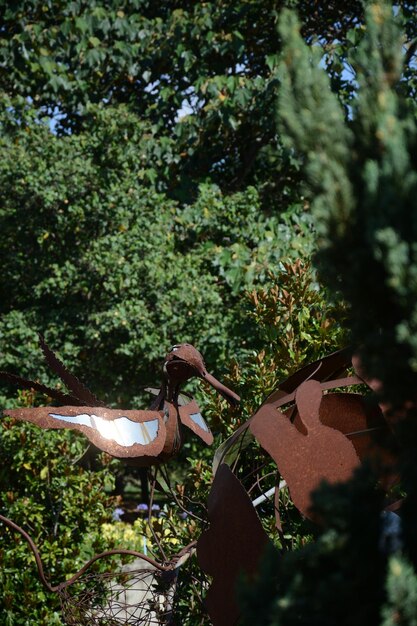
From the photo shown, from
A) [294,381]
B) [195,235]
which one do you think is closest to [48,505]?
[294,381]

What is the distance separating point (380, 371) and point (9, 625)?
153 inches

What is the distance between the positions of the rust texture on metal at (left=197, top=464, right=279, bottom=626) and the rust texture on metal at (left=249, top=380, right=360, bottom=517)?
0.43 ft

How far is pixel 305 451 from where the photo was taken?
72.8 inches

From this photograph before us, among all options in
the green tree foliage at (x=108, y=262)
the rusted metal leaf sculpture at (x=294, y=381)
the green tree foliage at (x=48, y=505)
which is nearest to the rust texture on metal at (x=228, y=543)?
the rusted metal leaf sculpture at (x=294, y=381)

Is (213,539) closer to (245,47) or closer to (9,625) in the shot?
(9,625)

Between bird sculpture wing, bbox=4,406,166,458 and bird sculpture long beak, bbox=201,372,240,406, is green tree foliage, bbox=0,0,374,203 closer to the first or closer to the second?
bird sculpture long beak, bbox=201,372,240,406

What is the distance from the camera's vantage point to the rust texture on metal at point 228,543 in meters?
1.84

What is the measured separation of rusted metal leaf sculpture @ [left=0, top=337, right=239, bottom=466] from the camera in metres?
2.27

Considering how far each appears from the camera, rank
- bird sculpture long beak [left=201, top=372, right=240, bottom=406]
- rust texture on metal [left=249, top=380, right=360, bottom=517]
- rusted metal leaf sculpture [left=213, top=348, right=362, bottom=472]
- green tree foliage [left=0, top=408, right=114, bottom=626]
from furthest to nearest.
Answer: green tree foliage [left=0, top=408, right=114, bottom=626] → bird sculpture long beak [left=201, top=372, right=240, bottom=406] → rusted metal leaf sculpture [left=213, top=348, right=362, bottom=472] → rust texture on metal [left=249, top=380, right=360, bottom=517]

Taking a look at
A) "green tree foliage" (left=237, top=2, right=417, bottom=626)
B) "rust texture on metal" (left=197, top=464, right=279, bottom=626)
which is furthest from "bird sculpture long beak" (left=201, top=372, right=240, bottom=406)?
"green tree foliage" (left=237, top=2, right=417, bottom=626)

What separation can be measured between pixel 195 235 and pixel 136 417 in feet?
18.4

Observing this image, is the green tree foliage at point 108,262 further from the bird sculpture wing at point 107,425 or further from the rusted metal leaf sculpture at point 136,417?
the bird sculpture wing at point 107,425

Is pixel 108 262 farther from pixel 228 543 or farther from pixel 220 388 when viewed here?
pixel 228 543

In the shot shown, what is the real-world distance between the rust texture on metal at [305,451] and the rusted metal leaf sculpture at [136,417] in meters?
0.52
